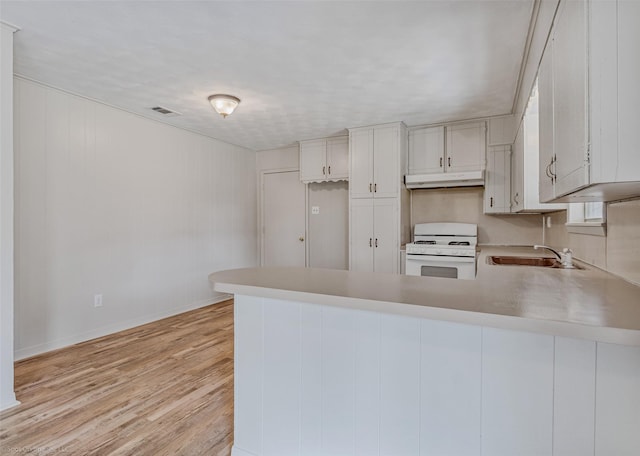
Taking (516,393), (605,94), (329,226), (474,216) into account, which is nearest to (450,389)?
(516,393)

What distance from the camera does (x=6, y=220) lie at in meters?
2.13

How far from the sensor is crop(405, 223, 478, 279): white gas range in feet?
11.5

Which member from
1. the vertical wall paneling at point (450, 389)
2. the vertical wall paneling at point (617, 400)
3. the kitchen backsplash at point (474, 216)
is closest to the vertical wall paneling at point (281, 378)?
the vertical wall paneling at point (450, 389)

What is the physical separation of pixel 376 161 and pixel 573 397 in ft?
11.2

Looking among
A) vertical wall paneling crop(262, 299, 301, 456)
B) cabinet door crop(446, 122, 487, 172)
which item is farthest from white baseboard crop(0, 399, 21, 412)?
cabinet door crop(446, 122, 487, 172)

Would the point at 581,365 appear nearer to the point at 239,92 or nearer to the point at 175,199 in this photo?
the point at 239,92

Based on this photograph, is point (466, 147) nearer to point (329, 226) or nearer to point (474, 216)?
point (474, 216)

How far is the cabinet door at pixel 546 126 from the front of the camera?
148 centimetres

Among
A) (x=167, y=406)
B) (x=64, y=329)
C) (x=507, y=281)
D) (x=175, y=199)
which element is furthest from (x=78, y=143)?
(x=507, y=281)

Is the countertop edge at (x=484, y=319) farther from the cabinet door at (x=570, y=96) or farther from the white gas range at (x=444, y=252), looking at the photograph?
the white gas range at (x=444, y=252)

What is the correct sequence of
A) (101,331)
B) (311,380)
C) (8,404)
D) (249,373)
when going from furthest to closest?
(101,331)
(8,404)
(249,373)
(311,380)

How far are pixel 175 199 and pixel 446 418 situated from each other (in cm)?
392

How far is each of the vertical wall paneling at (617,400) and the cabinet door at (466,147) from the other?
3.28m

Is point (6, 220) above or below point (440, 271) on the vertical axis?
above
